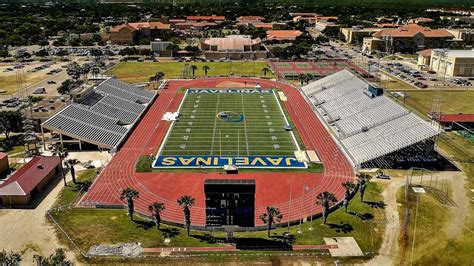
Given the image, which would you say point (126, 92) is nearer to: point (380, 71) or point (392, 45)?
point (380, 71)

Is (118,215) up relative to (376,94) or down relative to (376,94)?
down

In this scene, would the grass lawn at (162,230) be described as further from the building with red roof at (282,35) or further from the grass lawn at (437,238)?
the building with red roof at (282,35)

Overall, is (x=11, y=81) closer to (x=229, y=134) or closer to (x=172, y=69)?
(x=172, y=69)

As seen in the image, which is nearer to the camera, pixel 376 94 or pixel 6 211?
pixel 6 211

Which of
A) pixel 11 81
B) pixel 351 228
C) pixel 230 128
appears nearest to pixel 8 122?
pixel 230 128

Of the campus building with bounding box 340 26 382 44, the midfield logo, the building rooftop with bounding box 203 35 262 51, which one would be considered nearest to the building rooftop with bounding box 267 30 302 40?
the campus building with bounding box 340 26 382 44

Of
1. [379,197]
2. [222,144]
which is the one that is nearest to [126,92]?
[222,144]
